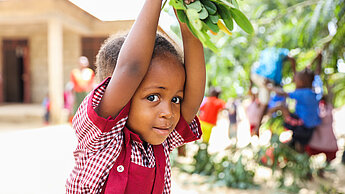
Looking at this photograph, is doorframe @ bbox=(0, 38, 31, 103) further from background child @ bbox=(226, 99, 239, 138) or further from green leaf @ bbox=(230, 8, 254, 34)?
green leaf @ bbox=(230, 8, 254, 34)

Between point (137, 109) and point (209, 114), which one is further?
point (209, 114)

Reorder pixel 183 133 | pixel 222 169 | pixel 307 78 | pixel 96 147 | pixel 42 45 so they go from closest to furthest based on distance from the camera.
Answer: pixel 96 147, pixel 183 133, pixel 307 78, pixel 222 169, pixel 42 45

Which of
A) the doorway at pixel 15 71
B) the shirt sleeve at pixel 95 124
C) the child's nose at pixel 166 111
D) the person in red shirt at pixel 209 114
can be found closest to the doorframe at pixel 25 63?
the doorway at pixel 15 71

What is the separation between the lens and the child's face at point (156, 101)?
1103mm

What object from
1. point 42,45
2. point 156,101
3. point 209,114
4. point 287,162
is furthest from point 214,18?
point 42,45

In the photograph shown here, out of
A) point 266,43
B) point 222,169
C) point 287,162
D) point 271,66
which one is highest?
point 266,43

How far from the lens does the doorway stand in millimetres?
12438

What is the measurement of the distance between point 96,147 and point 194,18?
1.88ft

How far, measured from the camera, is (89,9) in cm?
132

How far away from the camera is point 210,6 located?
998 millimetres

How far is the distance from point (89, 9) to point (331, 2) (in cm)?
195

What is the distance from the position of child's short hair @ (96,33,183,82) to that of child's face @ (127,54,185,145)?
0.05 meters

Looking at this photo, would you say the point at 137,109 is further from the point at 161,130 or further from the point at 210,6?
the point at 210,6

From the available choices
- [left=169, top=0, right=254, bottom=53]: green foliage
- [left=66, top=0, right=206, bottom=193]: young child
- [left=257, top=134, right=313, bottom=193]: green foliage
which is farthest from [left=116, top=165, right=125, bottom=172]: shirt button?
[left=257, top=134, right=313, bottom=193]: green foliage
